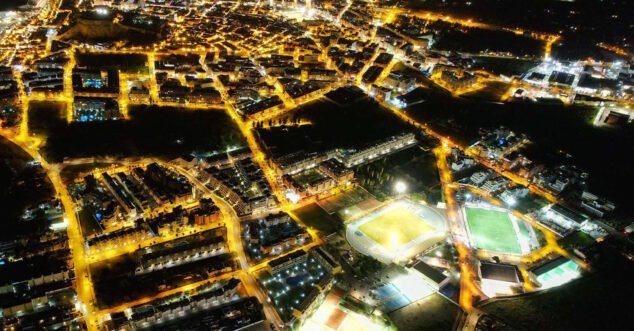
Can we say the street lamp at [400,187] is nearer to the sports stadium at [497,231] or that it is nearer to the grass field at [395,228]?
the grass field at [395,228]

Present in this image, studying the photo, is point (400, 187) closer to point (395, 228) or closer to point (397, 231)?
point (395, 228)

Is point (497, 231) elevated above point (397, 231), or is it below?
above

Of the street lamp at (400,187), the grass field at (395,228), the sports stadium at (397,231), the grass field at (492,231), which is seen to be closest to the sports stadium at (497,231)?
the grass field at (492,231)

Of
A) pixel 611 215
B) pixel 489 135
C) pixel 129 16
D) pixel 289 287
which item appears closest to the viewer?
pixel 289 287

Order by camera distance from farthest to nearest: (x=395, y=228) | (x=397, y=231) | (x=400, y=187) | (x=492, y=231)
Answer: (x=400, y=187) < (x=492, y=231) < (x=395, y=228) < (x=397, y=231)

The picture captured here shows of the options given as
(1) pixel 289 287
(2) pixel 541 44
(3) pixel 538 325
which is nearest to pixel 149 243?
(1) pixel 289 287

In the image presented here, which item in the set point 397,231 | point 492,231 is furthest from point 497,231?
point 397,231

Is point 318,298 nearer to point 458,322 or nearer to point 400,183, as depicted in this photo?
point 458,322

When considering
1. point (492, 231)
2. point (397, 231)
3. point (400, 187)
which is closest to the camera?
point (397, 231)
